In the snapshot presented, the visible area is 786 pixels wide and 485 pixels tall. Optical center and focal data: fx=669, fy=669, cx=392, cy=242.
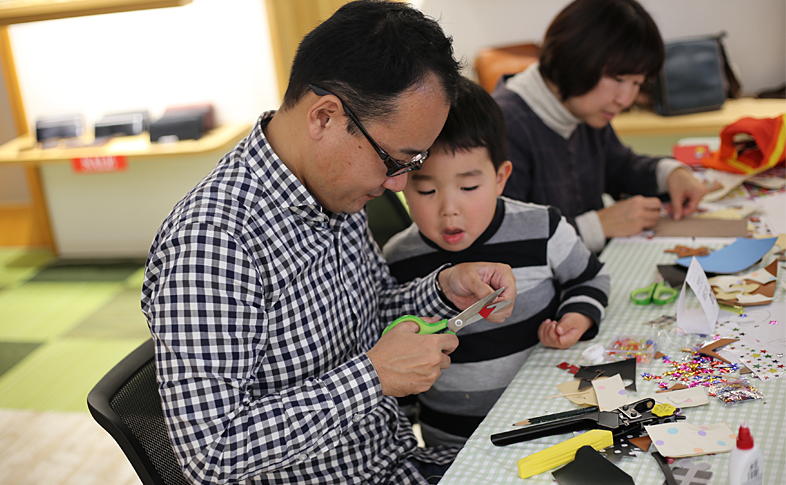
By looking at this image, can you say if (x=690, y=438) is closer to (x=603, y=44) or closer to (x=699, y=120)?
(x=603, y=44)

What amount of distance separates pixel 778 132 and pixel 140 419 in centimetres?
199

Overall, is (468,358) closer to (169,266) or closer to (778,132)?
(169,266)

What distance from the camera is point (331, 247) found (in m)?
1.20

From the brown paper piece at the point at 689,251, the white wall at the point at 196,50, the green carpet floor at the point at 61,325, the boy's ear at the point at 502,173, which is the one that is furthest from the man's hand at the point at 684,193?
the green carpet floor at the point at 61,325

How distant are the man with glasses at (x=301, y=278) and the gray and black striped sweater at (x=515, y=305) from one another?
222 mm

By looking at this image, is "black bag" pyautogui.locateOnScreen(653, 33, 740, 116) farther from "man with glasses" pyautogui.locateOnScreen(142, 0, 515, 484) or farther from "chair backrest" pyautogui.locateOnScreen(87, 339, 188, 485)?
"chair backrest" pyautogui.locateOnScreen(87, 339, 188, 485)

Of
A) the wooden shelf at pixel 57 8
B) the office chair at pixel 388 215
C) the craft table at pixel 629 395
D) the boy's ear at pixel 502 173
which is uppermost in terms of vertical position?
the wooden shelf at pixel 57 8

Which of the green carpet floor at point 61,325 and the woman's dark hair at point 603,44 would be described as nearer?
the woman's dark hair at point 603,44

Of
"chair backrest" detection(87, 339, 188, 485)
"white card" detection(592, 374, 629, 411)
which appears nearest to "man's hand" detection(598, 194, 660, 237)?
"white card" detection(592, 374, 629, 411)

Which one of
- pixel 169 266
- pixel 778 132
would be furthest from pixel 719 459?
pixel 778 132

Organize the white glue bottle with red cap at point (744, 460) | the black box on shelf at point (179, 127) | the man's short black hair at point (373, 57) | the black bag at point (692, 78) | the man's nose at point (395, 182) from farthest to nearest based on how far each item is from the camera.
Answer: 1. the black box on shelf at point (179, 127)
2. the black bag at point (692, 78)
3. the man's nose at point (395, 182)
4. the man's short black hair at point (373, 57)
5. the white glue bottle with red cap at point (744, 460)

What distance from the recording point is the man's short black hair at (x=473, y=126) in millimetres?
1330

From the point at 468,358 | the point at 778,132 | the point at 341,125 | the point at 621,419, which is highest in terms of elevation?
the point at 341,125

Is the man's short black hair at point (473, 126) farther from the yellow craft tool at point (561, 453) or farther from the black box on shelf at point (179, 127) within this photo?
the black box on shelf at point (179, 127)
